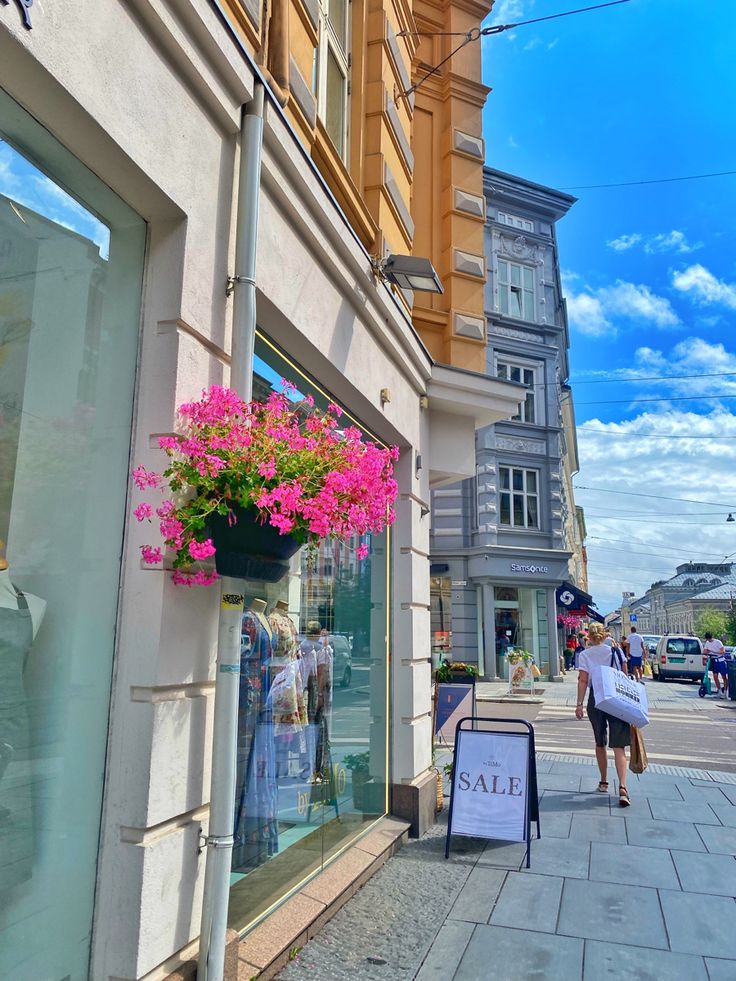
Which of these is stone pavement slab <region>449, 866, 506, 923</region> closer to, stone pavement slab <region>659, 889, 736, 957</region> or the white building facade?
stone pavement slab <region>659, 889, 736, 957</region>

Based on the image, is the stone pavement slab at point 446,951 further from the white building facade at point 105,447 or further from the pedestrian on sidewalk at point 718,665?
the pedestrian on sidewalk at point 718,665

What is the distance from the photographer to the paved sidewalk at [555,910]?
4129 mm

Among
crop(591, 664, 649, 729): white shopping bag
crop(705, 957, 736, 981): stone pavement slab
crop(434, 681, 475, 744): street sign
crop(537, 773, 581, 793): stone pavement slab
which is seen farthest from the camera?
crop(434, 681, 475, 744): street sign

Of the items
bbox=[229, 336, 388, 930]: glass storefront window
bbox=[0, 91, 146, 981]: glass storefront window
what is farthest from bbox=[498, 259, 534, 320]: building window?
bbox=[0, 91, 146, 981]: glass storefront window

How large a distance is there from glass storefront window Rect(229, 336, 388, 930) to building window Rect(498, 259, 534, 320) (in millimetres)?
25205

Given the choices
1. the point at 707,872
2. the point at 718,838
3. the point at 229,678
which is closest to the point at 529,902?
the point at 707,872

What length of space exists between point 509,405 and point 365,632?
344cm

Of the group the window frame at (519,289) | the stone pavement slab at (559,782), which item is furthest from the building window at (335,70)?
the window frame at (519,289)

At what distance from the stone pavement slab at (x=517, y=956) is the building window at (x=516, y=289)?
2781 cm

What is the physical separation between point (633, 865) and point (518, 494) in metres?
23.6

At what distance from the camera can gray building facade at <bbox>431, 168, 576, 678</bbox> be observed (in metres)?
28.0

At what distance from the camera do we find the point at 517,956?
14.0 ft

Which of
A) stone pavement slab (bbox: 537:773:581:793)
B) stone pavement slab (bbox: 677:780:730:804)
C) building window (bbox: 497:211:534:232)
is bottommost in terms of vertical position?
stone pavement slab (bbox: 677:780:730:804)

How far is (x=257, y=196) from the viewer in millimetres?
3832
